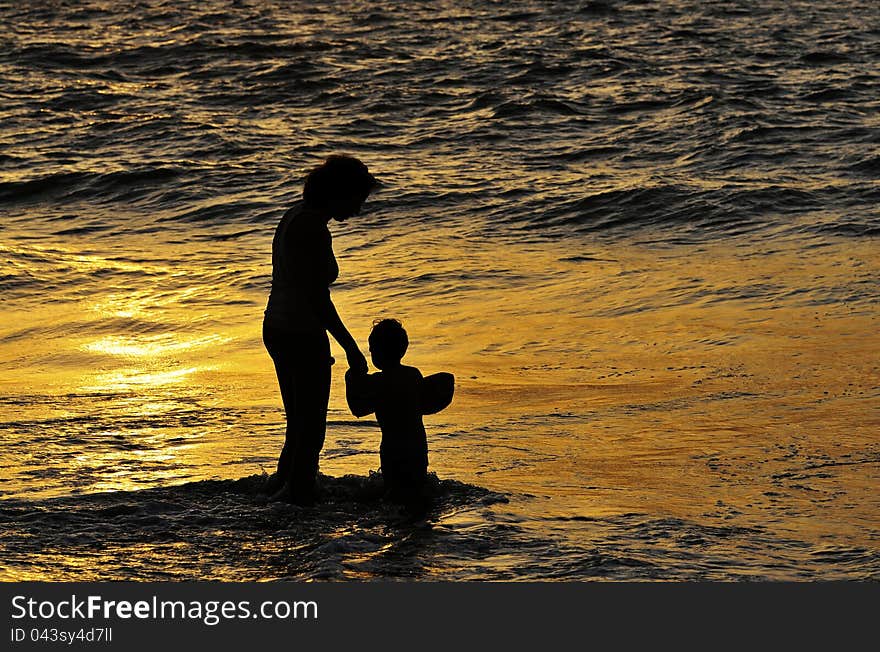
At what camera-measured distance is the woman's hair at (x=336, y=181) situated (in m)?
5.99

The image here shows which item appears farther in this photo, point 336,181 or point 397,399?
point 397,399

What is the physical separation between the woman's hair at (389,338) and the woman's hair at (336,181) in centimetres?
63

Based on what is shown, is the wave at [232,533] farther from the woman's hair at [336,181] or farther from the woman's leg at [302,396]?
the woman's hair at [336,181]

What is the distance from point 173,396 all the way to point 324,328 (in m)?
3.07

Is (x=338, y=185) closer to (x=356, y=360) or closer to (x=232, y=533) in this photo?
(x=356, y=360)

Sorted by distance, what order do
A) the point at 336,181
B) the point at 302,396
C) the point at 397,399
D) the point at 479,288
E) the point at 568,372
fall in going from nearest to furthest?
the point at 336,181
the point at 302,396
the point at 397,399
the point at 568,372
the point at 479,288

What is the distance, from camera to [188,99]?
75.6 ft

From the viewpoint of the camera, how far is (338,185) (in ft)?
19.7

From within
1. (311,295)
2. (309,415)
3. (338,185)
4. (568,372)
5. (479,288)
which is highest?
(338,185)

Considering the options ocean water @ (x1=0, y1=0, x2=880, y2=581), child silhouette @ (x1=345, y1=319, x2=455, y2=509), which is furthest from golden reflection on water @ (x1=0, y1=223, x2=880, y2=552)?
child silhouette @ (x1=345, y1=319, x2=455, y2=509)

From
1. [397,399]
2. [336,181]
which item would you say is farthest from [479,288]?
[336,181]

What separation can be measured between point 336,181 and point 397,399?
1.06 m

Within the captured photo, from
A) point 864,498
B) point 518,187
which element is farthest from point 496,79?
point 864,498

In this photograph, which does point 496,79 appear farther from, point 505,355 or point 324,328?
point 324,328
